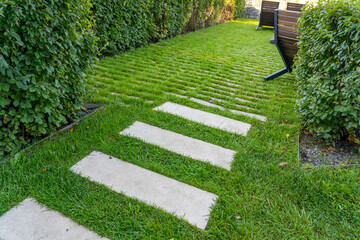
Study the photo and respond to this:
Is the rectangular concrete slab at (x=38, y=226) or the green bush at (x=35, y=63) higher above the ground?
the green bush at (x=35, y=63)

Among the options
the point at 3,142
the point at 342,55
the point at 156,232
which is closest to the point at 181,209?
the point at 156,232

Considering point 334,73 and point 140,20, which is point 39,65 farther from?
point 140,20

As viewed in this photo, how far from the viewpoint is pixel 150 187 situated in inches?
82.3

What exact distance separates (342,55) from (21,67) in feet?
10.3

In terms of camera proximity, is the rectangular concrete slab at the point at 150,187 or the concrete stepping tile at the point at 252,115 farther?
the concrete stepping tile at the point at 252,115

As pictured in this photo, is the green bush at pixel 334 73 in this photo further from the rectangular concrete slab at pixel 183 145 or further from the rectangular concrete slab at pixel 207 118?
the rectangular concrete slab at pixel 183 145

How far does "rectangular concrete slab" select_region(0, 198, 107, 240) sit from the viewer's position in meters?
1.62

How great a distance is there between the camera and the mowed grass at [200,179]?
5.87ft

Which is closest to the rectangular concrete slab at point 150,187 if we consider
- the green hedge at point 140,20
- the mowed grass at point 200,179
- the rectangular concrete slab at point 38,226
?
the mowed grass at point 200,179

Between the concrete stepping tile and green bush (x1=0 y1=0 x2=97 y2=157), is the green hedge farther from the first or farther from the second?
the concrete stepping tile

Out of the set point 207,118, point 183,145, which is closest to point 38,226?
point 183,145

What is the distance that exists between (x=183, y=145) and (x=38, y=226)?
1.49 meters

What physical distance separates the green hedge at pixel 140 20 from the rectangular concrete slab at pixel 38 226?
87.9 inches

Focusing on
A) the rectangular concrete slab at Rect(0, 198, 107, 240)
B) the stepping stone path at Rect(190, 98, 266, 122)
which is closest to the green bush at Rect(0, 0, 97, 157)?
the rectangular concrete slab at Rect(0, 198, 107, 240)
